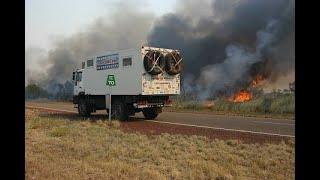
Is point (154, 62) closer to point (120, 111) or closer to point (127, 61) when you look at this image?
point (127, 61)

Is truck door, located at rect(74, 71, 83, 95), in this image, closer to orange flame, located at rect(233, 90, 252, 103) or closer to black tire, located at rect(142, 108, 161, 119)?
black tire, located at rect(142, 108, 161, 119)

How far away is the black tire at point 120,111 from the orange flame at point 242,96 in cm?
1355

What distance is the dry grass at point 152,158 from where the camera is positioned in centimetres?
820

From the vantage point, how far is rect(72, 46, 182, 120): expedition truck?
19.7 m

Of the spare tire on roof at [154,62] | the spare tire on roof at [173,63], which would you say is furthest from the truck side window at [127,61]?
the spare tire on roof at [173,63]

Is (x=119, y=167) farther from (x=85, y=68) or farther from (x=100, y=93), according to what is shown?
(x=85, y=68)

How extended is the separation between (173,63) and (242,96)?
49.3 ft

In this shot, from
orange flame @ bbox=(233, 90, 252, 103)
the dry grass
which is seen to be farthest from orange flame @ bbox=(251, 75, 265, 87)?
the dry grass

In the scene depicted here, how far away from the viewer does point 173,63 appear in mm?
20719

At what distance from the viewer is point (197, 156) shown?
10188mm

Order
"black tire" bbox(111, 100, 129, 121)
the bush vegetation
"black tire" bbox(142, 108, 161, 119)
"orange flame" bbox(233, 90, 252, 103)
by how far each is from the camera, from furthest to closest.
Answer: "orange flame" bbox(233, 90, 252, 103)
the bush vegetation
"black tire" bbox(142, 108, 161, 119)
"black tire" bbox(111, 100, 129, 121)
